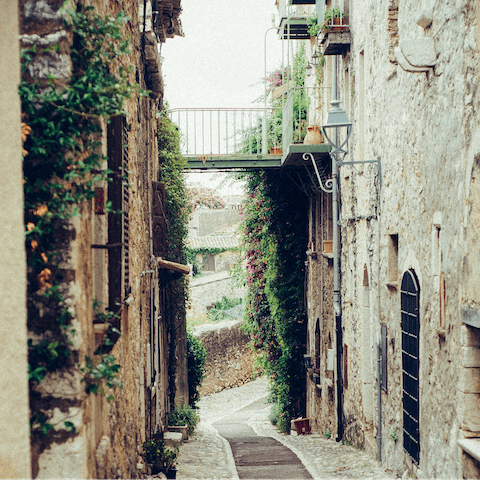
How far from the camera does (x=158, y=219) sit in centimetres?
881

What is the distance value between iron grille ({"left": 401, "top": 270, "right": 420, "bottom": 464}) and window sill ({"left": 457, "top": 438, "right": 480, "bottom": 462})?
1431mm

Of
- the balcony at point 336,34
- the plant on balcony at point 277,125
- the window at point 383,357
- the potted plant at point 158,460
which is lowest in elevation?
the potted plant at point 158,460

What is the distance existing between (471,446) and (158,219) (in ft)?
A: 18.4

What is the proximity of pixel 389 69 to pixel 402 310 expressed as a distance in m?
2.93

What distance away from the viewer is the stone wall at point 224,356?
768 inches

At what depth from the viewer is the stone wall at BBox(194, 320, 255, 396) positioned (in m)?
19.5

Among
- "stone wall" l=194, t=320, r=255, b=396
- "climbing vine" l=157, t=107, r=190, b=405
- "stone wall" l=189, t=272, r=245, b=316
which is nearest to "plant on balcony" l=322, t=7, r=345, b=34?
"climbing vine" l=157, t=107, r=190, b=405

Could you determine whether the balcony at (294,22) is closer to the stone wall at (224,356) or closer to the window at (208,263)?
the stone wall at (224,356)

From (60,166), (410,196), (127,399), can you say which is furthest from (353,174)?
(60,166)

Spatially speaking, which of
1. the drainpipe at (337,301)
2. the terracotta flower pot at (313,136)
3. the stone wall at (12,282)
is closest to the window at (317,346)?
the drainpipe at (337,301)

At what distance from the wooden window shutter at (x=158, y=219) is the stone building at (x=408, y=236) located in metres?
3.02

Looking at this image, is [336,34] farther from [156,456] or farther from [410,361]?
[156,456]

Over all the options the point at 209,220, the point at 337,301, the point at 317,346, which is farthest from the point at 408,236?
the point at 209,220

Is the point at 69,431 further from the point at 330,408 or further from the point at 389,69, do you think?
the point at 330,408
